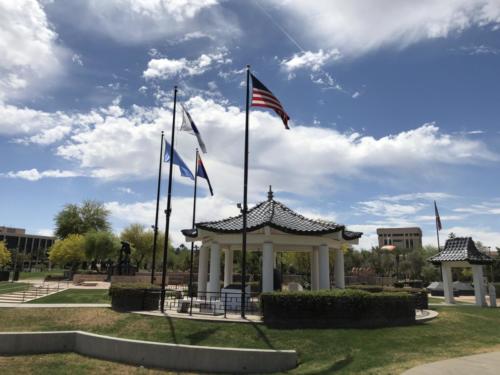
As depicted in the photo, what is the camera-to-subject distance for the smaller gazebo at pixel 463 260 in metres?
28.9

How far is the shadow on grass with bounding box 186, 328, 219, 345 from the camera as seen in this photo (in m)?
13.9

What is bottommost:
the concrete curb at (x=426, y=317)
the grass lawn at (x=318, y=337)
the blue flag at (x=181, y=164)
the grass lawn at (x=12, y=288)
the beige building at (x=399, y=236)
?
the grass lawn at (x=318, y=337)

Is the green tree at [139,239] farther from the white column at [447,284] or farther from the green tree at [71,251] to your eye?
the white column at [447,284]

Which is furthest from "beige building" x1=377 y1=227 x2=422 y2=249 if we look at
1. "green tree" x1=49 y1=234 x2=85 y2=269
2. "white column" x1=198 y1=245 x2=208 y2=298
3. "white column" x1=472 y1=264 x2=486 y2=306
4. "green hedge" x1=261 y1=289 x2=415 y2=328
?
"green hedge" x1=261 y1=289 x2=415 y2=328

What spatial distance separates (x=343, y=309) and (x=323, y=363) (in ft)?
13.7

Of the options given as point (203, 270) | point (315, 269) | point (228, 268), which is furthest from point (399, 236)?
point (203, 270)

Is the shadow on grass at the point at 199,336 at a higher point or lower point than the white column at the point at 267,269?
lower

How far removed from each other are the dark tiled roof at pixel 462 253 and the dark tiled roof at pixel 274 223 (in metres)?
10.9

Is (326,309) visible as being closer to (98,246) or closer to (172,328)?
(172,328)

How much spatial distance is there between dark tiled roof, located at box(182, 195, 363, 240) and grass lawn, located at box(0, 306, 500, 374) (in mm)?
5798

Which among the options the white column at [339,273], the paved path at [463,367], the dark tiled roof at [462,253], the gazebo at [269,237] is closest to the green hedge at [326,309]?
the gazebo at [269,237]

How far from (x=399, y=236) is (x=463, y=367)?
182 m

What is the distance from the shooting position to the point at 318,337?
14.4 m

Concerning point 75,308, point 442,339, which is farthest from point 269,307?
point 75,308
